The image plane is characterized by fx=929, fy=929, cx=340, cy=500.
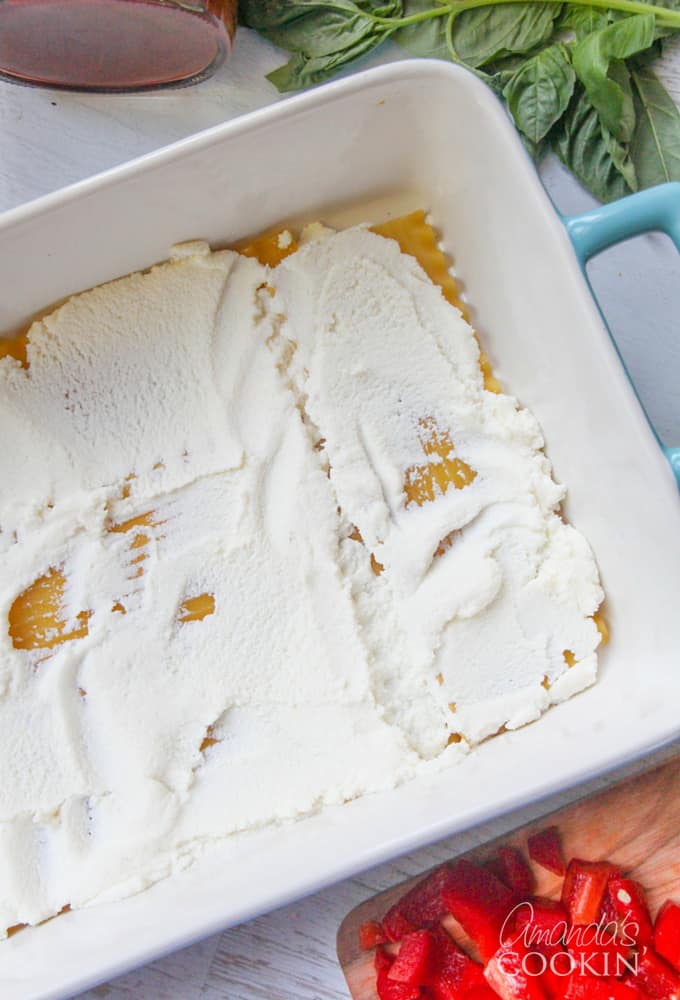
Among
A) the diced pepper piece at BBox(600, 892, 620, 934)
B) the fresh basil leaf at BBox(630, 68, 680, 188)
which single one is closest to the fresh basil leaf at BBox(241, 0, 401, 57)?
the fresh basil leaf at BBox(630, 68, 680, 188)

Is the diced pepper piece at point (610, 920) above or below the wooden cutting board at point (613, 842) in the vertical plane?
below

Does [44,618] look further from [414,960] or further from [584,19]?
[584,19]

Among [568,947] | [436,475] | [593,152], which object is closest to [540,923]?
[568,947]

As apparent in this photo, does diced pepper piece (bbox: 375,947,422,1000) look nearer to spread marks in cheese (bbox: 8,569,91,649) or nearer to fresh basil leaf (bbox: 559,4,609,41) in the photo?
spread marks in cheese (bbox: 8,569,91,649)

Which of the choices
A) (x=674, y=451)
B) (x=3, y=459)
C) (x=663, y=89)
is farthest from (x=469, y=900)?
(x=663, y=89)

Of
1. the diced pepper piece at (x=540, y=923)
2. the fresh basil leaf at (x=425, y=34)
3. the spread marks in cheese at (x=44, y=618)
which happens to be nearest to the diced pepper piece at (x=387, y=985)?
the diced pepper piece at (x=540, y=923)

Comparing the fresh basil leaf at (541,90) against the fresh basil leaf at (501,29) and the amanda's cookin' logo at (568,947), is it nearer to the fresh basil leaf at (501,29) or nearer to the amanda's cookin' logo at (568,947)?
the fresh basil leaf at (501,29)
